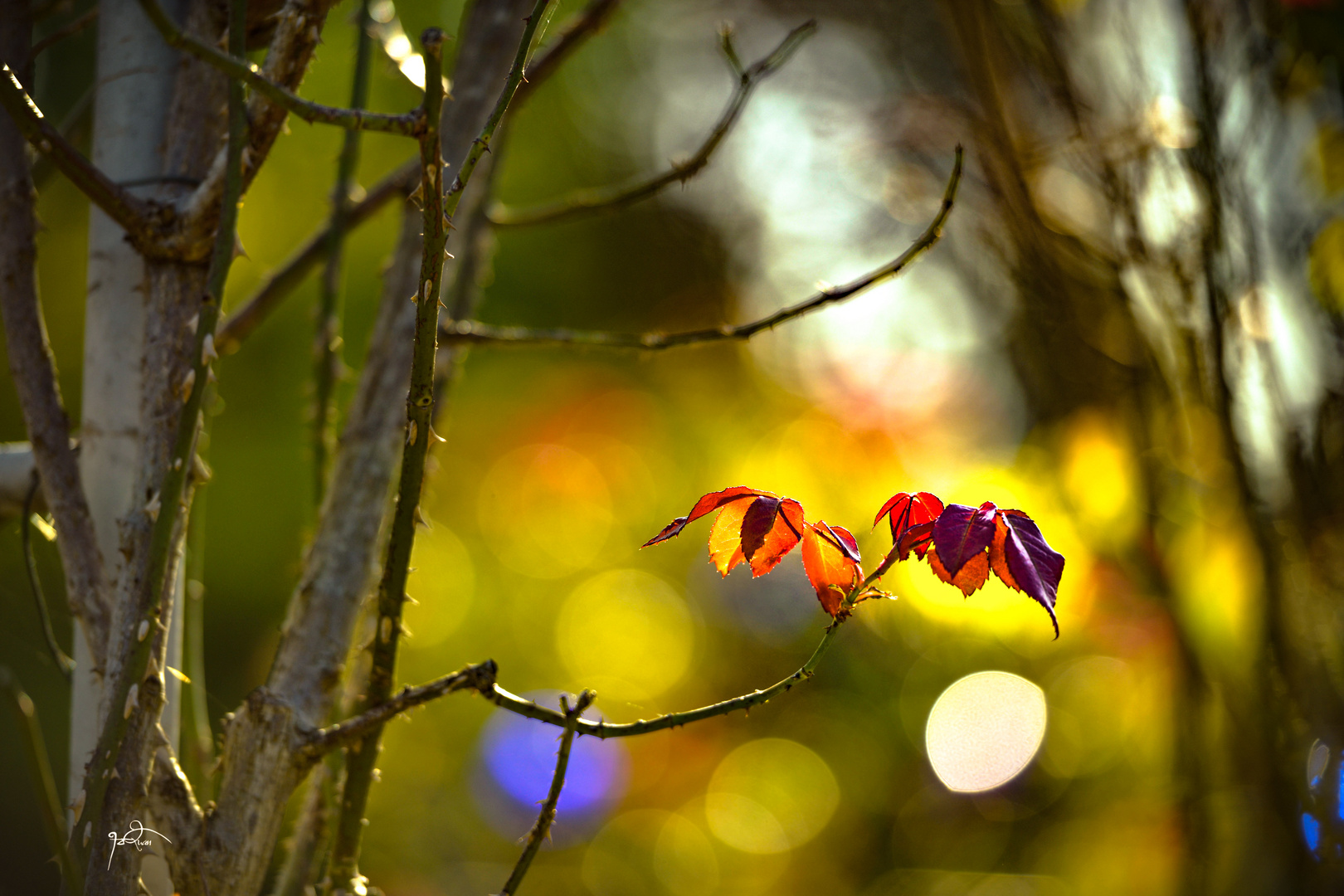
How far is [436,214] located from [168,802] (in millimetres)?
420

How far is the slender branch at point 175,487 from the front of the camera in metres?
0.52

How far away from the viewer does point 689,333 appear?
2.42ft

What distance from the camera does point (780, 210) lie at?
3209 mm

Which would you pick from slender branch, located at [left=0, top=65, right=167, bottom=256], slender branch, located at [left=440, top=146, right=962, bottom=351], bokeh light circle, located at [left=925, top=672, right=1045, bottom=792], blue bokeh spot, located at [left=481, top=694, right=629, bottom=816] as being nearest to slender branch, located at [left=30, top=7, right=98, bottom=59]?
slender branch, located at [left=0, top=65, right=167, bottom=256]

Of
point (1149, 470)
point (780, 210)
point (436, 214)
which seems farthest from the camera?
point (780, 210)

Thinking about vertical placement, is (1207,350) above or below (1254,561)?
above

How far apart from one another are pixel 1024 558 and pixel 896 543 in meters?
0.08

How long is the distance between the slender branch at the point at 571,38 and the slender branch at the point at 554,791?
25.4 inches

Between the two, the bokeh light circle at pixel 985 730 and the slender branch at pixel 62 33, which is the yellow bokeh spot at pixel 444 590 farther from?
the slender branch at pixel 62 33

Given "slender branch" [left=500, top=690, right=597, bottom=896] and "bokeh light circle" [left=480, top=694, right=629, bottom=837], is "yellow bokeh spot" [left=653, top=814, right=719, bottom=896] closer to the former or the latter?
"bokeh light circle" [left=480, top=694, right=629, bottom=837]

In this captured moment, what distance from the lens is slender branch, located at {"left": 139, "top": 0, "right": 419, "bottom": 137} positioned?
0.47 m

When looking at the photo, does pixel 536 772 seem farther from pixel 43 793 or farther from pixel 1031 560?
pixel 1031 560

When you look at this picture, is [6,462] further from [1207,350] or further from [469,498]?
[469,498]

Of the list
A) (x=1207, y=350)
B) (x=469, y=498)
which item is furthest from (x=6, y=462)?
(x=469, y=498)
